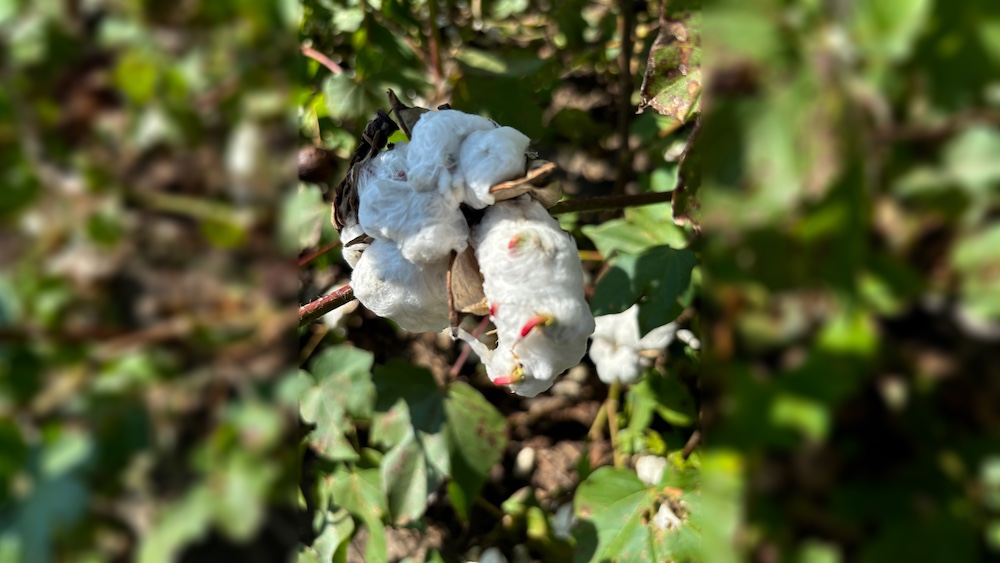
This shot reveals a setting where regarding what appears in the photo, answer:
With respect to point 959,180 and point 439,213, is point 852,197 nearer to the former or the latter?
point 959,180

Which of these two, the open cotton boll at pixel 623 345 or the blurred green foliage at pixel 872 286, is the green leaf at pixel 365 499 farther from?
the blurred green foliage at pixel 872 286

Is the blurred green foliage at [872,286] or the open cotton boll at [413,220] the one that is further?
the open cotton boll at [413,220]

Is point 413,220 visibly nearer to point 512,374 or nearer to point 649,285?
point 512,374

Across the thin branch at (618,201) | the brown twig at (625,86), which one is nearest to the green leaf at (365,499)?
the thin branch at (618,201)

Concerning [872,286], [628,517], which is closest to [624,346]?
[628,517]

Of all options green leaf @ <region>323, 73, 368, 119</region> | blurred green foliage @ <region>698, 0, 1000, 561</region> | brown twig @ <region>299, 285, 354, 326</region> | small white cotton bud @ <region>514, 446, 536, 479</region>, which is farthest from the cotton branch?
small white cotton bud @ <region>514, 446, 536, 479</region>

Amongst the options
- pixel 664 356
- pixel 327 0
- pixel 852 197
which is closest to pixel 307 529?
pixel 664 356

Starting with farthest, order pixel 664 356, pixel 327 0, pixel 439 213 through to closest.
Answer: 1. pixel 327 0
2. pixel 664 356
3. pixel 439 213

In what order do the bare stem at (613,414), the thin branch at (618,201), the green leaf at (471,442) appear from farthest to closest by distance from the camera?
the bare stem at (613,414)
the green leaf at (471,442)
the thin branch at (618,201)
